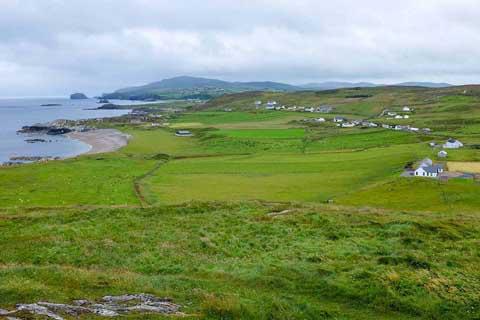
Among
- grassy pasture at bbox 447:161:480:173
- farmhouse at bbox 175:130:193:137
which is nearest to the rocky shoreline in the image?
farmhouse at bbox 175:130:193:137

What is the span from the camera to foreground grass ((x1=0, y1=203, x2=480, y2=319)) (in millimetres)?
18109

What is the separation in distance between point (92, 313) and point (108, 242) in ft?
39.8

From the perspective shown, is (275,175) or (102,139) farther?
(102,139)

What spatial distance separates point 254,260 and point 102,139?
148599mm

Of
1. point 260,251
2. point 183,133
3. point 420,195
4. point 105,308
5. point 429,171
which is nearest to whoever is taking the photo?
point 105,308

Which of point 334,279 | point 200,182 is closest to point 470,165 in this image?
point 200,182

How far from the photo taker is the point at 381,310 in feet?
60.6

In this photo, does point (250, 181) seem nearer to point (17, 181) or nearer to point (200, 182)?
point (200, 182)

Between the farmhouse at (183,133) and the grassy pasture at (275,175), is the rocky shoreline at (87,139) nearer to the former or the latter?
the farmhouse at (183,133)

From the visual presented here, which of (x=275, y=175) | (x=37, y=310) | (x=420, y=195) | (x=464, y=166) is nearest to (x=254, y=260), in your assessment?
(x=37, y=310)

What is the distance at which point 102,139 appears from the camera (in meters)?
164

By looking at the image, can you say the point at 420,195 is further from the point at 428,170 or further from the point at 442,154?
the point at 442,154

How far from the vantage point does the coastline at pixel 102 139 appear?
137 metres

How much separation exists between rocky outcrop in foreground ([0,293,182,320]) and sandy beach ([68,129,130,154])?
11691 cm
